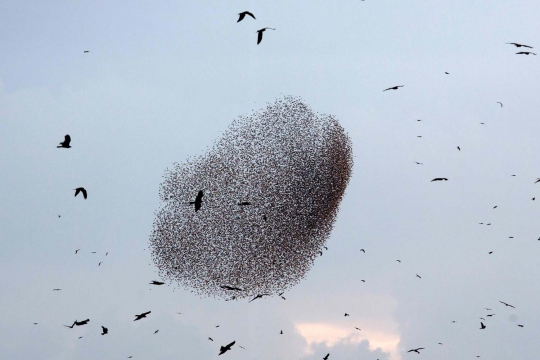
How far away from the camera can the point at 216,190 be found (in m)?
28.6

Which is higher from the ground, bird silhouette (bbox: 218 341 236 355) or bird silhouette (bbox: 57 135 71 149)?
bird silhouette (bbox: 57 135 71 149)

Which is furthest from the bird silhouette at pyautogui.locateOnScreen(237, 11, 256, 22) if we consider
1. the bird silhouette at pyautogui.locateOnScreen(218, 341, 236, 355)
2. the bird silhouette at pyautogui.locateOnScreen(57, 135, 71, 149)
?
the bird silhouette at pyautogui.locateOnScreen(218, 341, 236, 355)

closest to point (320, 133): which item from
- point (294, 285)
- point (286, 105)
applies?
point (286, 105)

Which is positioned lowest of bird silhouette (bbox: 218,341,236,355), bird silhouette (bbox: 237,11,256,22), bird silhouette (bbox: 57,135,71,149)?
bird silhouette (bbox: 218,341,236,355)

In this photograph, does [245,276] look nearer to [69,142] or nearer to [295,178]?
[295,178]

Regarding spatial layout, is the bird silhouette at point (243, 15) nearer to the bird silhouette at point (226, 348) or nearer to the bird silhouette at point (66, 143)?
the bird silhouette at point (66, 143)

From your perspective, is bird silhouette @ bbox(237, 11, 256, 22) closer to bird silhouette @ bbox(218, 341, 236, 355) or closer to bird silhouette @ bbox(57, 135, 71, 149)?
bird silhouette @ bbox(57, 135, 71, 149)

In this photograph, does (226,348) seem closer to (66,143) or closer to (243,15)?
(66,143)

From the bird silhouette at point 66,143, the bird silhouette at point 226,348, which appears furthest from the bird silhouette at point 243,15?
the bird silhouette at point 226,348

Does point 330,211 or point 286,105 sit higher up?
point 286,105

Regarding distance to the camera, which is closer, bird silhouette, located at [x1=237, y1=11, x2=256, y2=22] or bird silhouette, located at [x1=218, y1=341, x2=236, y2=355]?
bird silhouette, located at [x1=237, y1=11, x2=256, y2=22]

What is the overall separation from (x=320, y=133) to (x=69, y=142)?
47.6ft

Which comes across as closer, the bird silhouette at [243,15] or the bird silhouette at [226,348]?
the bird silhouette at [243,15]

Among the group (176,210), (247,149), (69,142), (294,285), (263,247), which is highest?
(69,142)
